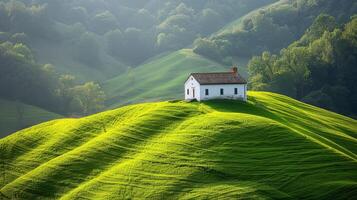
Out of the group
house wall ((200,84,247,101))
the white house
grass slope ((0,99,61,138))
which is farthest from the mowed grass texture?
grass slope ((0,99,61,138))

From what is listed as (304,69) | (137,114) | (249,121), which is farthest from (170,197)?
(304,69)

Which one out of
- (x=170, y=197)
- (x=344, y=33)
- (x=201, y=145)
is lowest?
(x=170, y=197)

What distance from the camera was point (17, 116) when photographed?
160 metres

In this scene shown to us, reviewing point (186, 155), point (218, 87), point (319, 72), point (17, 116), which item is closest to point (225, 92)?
point (218, 87)

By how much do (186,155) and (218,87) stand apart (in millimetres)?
22002

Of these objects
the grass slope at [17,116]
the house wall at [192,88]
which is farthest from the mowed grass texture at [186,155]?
the grass slope at [17,116]

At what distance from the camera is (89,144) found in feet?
281

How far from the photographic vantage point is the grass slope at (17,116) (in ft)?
493

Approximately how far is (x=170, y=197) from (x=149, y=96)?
122 m

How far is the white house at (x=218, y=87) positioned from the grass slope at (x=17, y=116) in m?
67.3

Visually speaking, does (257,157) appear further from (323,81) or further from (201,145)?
(323,81)

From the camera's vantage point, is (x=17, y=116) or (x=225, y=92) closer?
(x=225, y=92)

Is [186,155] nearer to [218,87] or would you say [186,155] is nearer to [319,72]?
[218,87]

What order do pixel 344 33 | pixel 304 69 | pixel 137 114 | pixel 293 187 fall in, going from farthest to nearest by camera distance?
pixel 344 33, pixel 304 69, pixel 137 114, pixel 293 187
